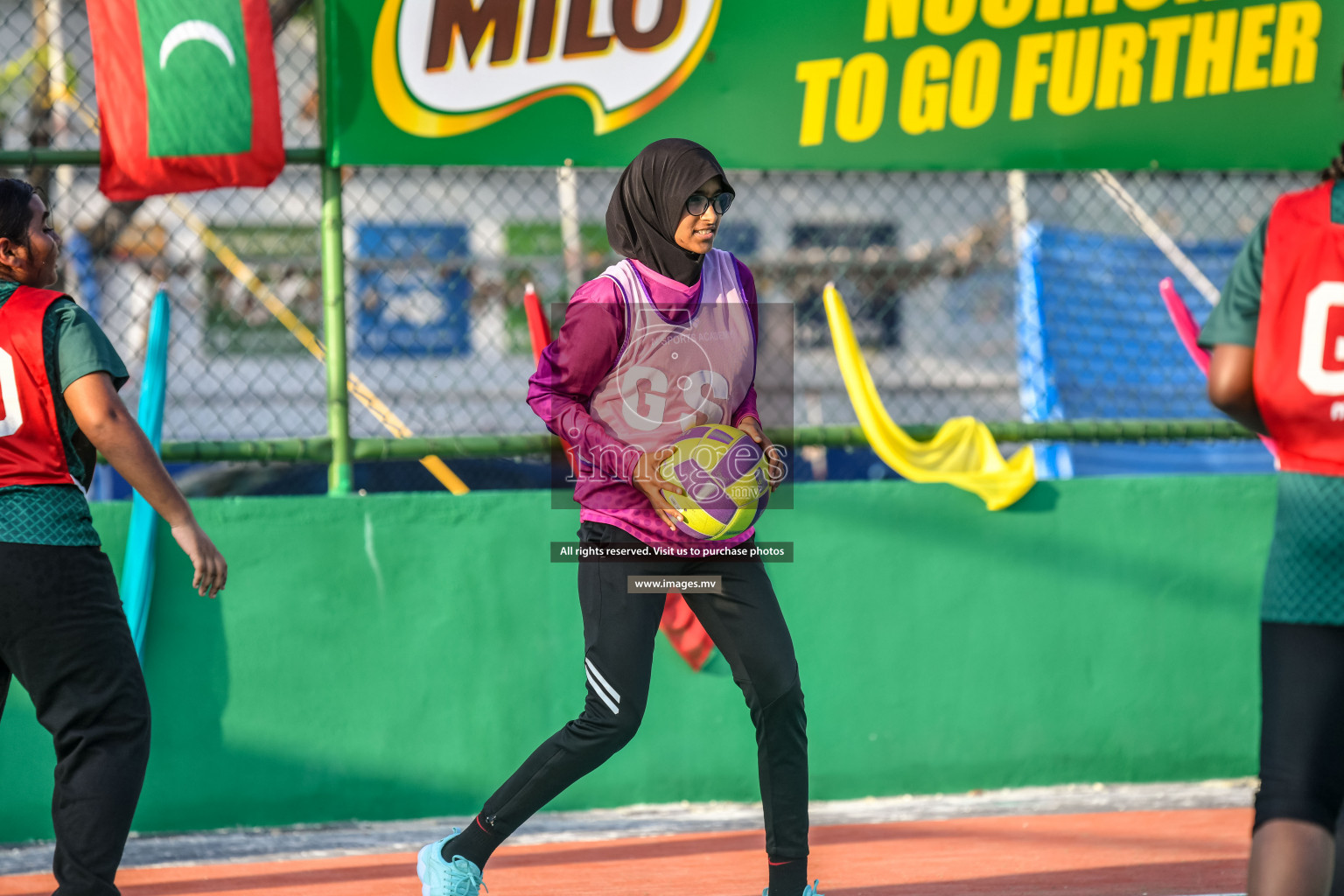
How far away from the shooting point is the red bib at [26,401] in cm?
318

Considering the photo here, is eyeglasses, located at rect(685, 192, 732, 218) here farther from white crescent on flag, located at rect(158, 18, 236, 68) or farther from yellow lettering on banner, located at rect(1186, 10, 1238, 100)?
yellow lettering on banner, located at rect(1186, 10, 1238, 100)

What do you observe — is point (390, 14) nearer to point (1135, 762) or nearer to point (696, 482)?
point (696, 482)

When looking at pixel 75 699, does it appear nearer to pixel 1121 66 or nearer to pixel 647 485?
pixel 647 485

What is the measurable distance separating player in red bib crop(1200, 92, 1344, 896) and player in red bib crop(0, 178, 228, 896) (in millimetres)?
2248

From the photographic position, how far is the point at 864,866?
4695 mm

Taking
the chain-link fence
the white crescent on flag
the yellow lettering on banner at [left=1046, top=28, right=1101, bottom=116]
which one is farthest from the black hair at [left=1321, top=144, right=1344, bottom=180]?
the chain-link fence

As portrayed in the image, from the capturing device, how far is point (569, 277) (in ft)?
41.4

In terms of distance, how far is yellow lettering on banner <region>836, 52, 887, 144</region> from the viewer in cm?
562

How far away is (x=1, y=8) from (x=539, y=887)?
12819mm

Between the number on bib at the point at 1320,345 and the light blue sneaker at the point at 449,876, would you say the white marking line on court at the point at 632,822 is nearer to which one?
the light blue sneaker at the point at 449,876

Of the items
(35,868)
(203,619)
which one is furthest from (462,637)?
(35,868)

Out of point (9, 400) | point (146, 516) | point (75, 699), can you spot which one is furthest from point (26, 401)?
point (146, 516)

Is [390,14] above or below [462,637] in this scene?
above

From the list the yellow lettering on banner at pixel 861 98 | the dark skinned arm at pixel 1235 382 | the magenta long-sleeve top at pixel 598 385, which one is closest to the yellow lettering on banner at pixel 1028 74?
the yellow lettering on banner at pixel 861 98
